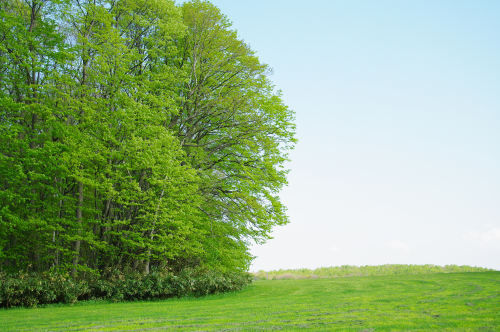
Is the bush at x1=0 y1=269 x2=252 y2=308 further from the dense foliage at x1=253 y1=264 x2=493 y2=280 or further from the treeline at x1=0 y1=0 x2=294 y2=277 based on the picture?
the dense foliage at x1=253 y1=264 x2=493 y2=280

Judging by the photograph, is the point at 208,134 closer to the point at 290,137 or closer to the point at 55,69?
the point at 290,137

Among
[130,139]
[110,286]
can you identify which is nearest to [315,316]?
[110,286]

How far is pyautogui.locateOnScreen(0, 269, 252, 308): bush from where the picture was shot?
17.0m

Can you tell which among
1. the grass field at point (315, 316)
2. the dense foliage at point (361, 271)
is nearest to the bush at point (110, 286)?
the grass field at point (315, 316)

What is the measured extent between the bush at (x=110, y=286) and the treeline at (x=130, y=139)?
988 millimetres

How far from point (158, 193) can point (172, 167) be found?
231 centimetres

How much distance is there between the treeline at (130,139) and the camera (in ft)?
63.4

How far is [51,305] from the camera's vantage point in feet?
57.2

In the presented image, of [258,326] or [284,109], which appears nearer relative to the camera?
[258,326]

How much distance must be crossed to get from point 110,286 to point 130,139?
23.6 feet

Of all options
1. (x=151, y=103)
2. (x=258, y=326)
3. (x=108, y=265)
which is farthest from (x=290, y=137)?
(x=258, y=326)

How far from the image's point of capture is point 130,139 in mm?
20406

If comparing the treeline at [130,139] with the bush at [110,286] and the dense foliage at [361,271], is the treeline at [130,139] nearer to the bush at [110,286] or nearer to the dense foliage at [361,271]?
the bush at [110,286]

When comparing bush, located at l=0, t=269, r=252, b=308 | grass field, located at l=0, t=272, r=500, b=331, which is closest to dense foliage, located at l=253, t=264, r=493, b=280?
bush, located at l=0, t=269, r=252, b=308
